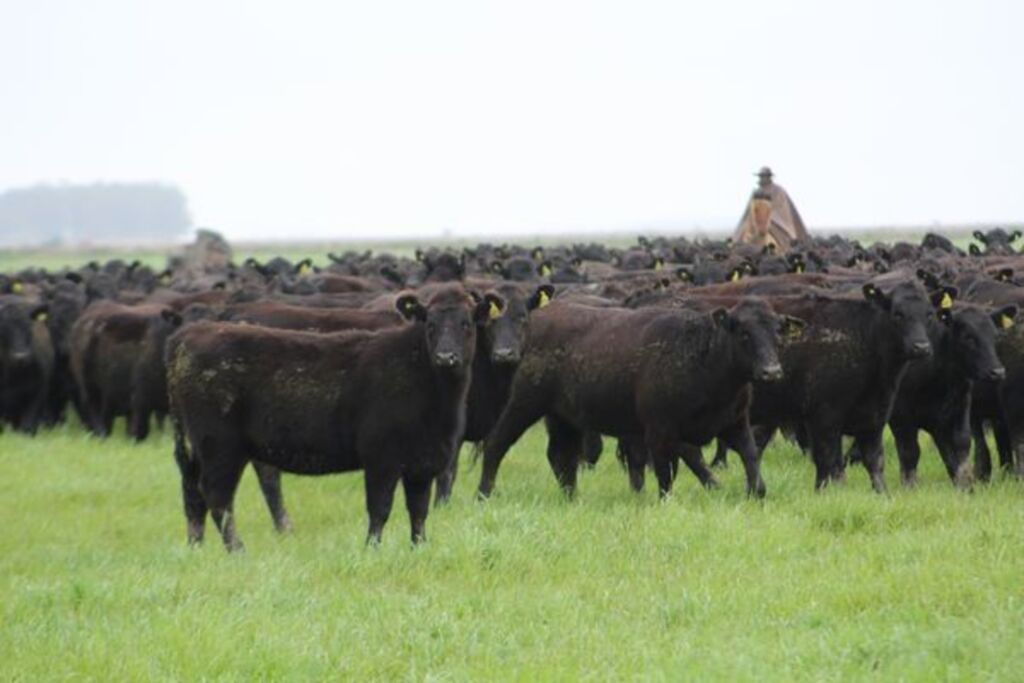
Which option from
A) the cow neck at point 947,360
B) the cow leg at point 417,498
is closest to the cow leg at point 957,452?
the cow neck at point 947,360

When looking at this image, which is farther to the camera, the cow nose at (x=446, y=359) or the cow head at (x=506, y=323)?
the cow head at (x=506, y=323)

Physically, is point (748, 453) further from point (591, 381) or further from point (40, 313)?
point (40, 313)

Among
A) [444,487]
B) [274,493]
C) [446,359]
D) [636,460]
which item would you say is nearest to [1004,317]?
[636,460]

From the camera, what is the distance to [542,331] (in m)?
14.0

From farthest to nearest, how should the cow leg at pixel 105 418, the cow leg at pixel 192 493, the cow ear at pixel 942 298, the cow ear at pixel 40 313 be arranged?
the cow ear at pixel 40 313 → the cow leg at pixel 105 418 → the cow ear at pixel 942 298 → the cow leg at pixel 192 493

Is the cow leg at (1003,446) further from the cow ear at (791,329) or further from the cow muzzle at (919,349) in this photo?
the cow ear at (791,329)

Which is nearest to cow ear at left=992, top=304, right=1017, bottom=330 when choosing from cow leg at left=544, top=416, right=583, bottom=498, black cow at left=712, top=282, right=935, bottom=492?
black cow at left=712, top=282, right=935, bottom=492

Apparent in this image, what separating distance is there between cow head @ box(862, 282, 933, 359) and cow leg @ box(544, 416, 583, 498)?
2636mm

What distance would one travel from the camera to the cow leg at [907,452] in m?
13.4

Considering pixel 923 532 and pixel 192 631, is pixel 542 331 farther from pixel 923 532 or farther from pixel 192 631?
pixel 192 631

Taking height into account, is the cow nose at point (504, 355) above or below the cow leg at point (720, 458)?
above

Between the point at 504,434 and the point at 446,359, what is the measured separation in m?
3.17

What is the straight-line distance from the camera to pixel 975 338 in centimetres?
1291

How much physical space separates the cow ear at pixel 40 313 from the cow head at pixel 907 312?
12842 mm
